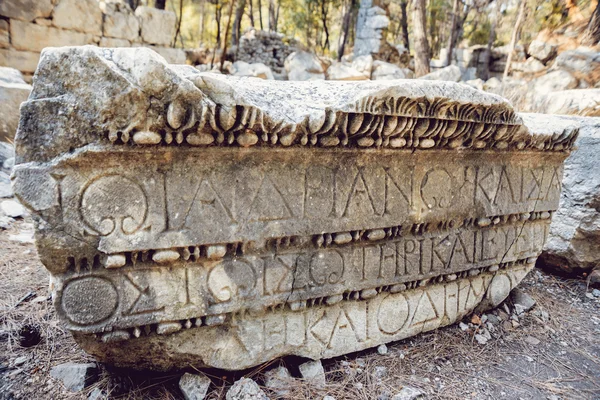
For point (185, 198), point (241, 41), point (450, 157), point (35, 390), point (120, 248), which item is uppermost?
point (241, 41)

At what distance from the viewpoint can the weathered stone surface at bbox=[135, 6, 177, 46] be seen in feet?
26.1

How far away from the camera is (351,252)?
5.93 feet

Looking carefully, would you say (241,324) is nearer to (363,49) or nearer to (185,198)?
(185,198)

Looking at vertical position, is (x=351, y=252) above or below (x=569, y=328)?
above

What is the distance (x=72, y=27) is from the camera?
720 centimetres

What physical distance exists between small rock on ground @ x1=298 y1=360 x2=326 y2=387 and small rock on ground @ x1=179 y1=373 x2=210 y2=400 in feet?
1.44

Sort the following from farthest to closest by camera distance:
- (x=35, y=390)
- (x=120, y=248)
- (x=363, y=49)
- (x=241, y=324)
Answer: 1. (x=363, y=49)
2. (x=241, y=324)
3. (x=35, y=390)
4. (x=120, y=248)

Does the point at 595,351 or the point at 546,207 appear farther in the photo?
the point at 546,207

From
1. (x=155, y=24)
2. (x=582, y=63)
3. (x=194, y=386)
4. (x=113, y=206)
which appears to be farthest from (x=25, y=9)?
(x=582, y=63)

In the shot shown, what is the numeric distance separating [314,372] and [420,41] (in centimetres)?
882

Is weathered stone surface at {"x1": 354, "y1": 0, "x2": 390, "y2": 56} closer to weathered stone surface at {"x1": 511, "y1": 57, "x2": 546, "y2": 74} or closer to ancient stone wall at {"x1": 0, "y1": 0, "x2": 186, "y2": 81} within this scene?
weathered stone surface at {"x1": 511, "y1": 57, "x2": 546, "y2": 74}

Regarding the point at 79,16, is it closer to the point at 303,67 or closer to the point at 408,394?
the point at 303,67

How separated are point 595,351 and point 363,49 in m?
14.4

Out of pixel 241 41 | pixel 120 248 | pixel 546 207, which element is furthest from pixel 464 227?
pixel 241 41
